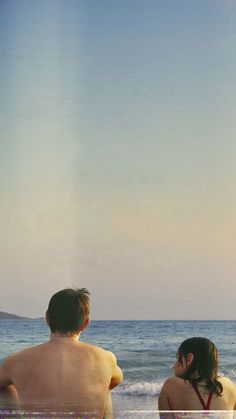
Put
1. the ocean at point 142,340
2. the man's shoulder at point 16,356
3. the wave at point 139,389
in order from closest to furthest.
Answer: the man's shoulder at point 16,356
the wave at point 139,389
the ocean at point 142,340

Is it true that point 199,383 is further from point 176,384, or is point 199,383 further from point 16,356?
point 16,356

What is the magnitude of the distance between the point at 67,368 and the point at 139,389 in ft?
13.1

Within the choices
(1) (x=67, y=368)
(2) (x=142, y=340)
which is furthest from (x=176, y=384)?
(2) (x=142, y=340)

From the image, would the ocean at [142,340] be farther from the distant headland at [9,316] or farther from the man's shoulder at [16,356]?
the man's shoulder at [16,356]

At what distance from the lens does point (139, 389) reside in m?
5.27

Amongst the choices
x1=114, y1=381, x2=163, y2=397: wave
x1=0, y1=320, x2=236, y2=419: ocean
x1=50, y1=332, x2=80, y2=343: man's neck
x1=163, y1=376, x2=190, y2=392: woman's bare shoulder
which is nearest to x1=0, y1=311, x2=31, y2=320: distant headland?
x1=0, y1=320, x2=236, y2=419: ocean

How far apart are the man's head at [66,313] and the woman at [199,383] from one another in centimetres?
24

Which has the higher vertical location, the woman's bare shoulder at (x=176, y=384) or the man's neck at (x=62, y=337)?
the man's neck at (x=62, y=337)

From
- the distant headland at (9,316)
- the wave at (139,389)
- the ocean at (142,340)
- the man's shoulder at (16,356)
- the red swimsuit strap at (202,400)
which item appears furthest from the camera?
the ocean at (142,340)

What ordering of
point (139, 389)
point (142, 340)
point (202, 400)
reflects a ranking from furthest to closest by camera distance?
point (142, 340) < point (139, 389) < point (202, 400)

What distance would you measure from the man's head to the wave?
370cm

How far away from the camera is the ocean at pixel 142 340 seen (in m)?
6.68

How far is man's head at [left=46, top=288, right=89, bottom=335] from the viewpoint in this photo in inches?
54.9

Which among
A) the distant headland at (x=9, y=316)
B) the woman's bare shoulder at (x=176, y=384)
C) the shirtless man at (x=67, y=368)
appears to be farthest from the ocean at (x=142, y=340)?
the shirtless man at (x=67, y=368)
